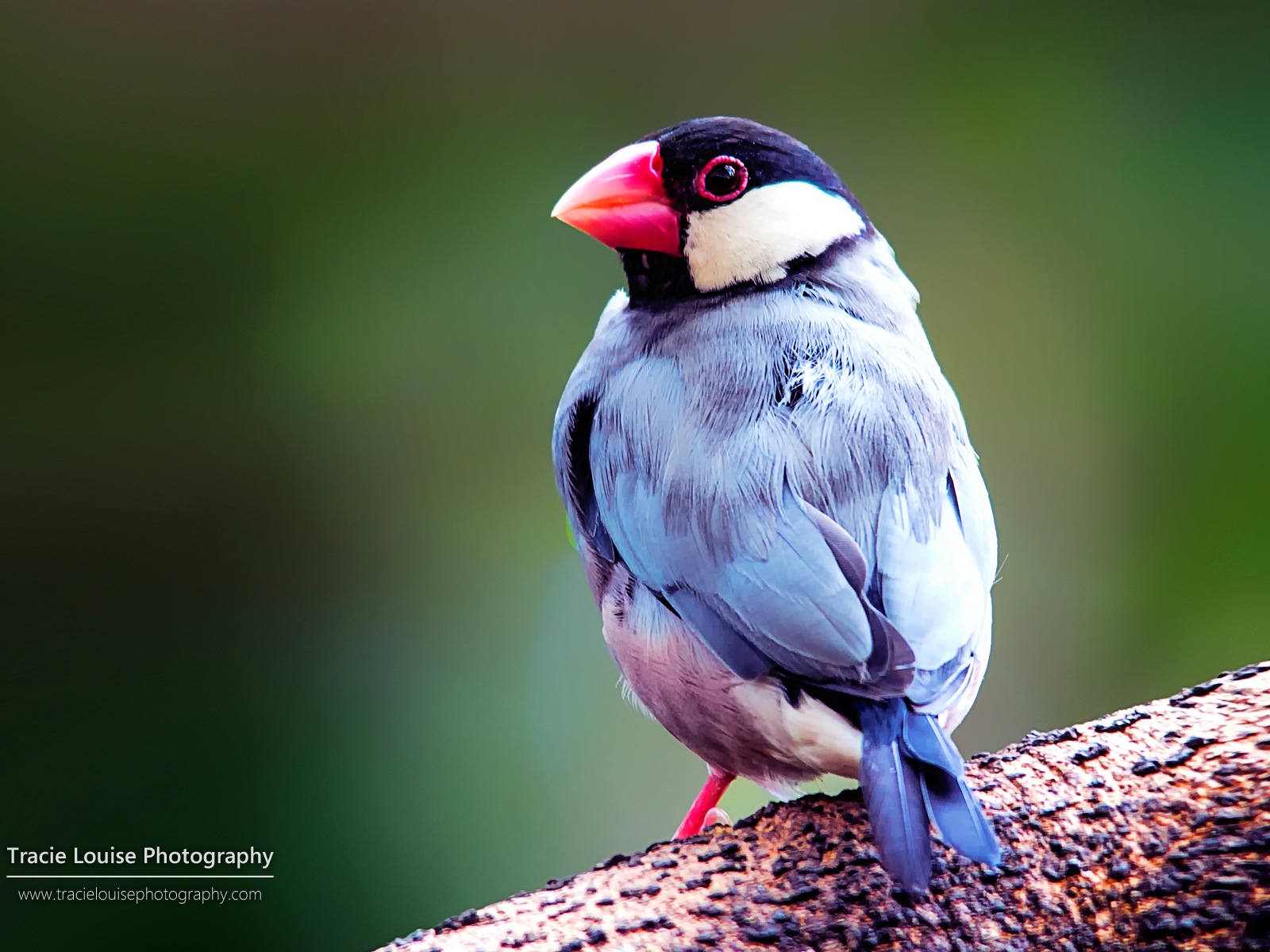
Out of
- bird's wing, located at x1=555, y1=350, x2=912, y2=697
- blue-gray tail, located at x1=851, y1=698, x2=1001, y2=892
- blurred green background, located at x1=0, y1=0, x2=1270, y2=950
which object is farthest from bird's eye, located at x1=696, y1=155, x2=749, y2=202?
blurred green background, located at x1=0, y1=0, x2=1270, y2=950

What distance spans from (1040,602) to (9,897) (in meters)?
2.70

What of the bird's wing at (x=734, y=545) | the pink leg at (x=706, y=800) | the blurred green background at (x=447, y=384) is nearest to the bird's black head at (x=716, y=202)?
the bird's wing at (x=734, y=545)

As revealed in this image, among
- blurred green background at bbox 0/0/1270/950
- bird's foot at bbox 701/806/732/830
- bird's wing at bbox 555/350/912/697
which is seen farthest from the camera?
blurred green background at bbox 0/0/1270/950

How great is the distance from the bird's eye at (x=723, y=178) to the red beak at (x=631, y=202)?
58 millimetres

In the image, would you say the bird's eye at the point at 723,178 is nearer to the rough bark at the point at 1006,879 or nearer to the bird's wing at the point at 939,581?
the bird's wing at the point at 939,581

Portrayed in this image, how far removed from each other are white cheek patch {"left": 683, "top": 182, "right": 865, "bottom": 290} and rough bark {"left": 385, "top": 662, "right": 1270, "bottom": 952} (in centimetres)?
76

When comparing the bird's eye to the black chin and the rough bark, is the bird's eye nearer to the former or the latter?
the black chin

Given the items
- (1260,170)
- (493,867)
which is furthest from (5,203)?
(1260,170)

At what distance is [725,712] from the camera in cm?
146

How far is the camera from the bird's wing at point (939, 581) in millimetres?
1312

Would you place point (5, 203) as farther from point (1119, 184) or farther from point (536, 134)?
point (1119, 184)

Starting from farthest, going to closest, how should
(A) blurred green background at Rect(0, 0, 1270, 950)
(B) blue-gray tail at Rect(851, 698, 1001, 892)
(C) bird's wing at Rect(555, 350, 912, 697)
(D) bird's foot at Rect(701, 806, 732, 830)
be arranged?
1. (A) blurred green background at Rect(0, 0, 1270, 950)
2. (D) bird's foot at Rect(701, 806, 732, 830)
3. (C) bird's wing at Rect(555, 350, 912, 697)
4. (B) blue-gray tail at Rect(851, 698, 1001, 892)

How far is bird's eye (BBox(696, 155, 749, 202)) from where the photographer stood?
1725mm

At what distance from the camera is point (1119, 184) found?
136 inches
